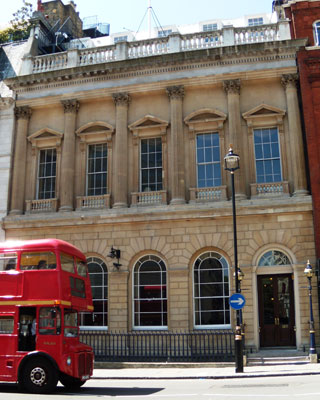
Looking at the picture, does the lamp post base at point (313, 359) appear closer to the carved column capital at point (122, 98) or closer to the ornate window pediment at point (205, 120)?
the ornate window pediment at point (205, 120)

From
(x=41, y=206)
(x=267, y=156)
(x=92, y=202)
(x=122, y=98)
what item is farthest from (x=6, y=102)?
(x=267, y=156)

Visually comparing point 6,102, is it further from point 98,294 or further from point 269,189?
point 269,189

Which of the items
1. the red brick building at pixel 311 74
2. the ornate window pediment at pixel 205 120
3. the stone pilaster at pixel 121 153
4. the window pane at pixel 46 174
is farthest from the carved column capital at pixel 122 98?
the red brick building at pixel 311 74

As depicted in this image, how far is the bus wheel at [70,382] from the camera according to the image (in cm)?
1309

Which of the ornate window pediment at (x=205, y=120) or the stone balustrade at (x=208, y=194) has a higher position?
the ornate window pediment at (x=205, y=120)

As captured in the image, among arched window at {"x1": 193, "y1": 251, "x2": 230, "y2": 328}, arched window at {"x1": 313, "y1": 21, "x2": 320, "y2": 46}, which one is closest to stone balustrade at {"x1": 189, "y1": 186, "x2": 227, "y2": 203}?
arched window at {"x1": 193, "y1": 251, "x2": 230, "y2": 328}

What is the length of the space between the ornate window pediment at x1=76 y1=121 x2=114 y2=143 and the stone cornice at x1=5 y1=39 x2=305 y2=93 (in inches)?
91.3

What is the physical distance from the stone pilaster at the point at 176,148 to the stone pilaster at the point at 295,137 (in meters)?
4.93

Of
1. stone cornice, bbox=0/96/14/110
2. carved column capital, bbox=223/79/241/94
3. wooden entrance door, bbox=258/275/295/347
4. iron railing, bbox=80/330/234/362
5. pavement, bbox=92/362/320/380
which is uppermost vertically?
stone cornice, bbox=0/96/14/110

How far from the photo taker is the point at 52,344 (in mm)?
12516

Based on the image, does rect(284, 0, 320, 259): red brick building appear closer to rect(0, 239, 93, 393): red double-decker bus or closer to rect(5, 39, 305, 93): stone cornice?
rect(5, 39, 305, 93): stone cornice

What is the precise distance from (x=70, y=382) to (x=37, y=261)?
359 centimetres

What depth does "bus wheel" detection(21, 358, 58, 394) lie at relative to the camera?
40.2ft

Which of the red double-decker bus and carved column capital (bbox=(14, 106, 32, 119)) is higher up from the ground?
carved column capital (bbox=(14, 106, 32, 119))
